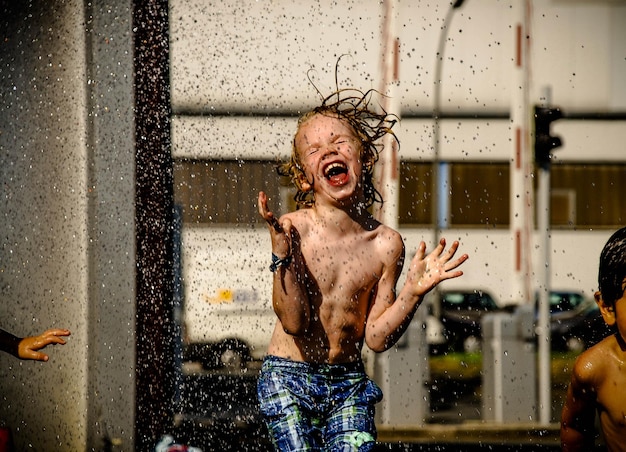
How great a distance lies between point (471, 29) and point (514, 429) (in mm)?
10513

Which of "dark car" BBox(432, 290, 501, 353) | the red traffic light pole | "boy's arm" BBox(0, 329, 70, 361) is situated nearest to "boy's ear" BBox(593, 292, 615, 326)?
"boy's arm" BBox(0, 329, 70, 361)

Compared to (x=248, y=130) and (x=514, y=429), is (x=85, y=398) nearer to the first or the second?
(x=514, y=429)

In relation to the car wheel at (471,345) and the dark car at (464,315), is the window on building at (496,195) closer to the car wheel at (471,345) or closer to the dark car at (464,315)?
the dark car at (464,315)

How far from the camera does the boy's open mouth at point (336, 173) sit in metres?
3.55

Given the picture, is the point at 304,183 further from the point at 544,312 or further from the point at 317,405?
the point at 544,312

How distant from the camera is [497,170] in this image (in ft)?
75.2

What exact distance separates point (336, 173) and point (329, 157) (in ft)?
0.20

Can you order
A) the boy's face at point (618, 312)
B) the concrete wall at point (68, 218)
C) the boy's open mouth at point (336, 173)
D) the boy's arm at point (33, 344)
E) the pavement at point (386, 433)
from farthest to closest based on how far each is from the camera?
the pavement at point (386, 433)
the concrete wall at point (68, 218)
the boy's arm at point (33, 344)
the boy's open mouth at point (336, 173)
the boy's face at point (618, 312)

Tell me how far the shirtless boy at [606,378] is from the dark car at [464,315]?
15630 millimetres

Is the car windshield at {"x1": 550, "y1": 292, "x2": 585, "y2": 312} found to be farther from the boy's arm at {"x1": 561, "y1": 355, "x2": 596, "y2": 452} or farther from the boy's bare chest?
the boy's arm at {"x1": 561, "y1": 355, "x2": 596, "y2": 452}

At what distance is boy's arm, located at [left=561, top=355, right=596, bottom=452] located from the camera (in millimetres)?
3133

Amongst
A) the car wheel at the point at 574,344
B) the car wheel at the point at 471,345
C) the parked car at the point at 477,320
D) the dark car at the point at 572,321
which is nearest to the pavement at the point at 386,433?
the dark car at the point at 572,321

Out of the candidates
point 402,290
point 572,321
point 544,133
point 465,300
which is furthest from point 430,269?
point 465,300

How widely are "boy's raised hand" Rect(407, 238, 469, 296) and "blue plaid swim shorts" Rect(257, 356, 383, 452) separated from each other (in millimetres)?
410
